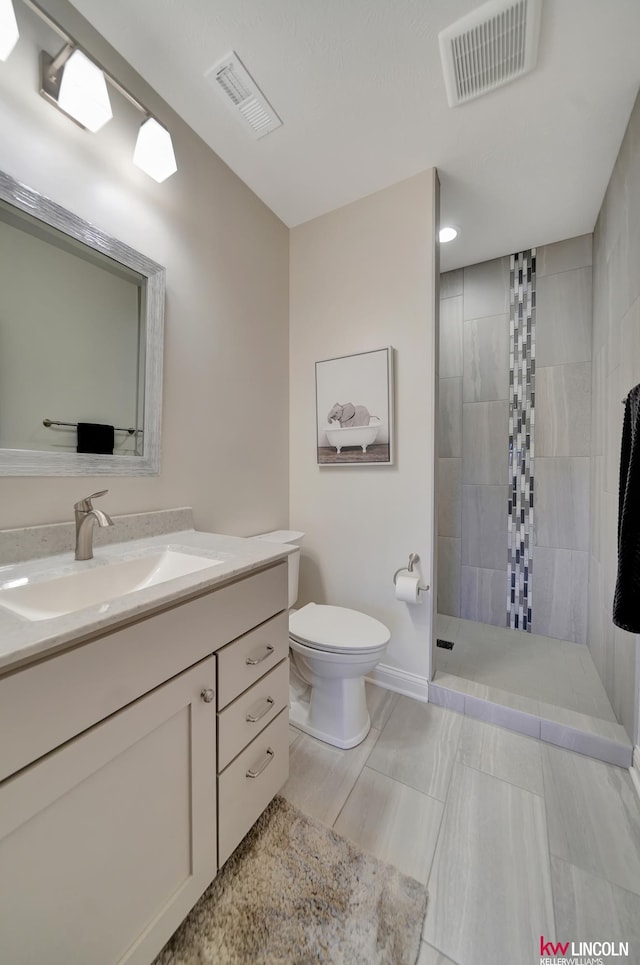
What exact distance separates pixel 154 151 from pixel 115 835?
1.90 m

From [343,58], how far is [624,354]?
1.52m

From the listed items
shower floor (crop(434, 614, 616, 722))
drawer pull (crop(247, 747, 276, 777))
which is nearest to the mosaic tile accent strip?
shower floor (crop(434, 614, 616, 722))

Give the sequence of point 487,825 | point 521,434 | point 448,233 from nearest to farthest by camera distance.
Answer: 1. point 487,825
2. point 448,233
3. point 521,434

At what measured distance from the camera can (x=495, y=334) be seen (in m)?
2.31

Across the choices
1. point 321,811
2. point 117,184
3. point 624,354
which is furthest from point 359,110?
point 321,811

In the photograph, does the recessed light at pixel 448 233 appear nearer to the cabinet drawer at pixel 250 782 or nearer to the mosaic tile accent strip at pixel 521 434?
the mosaic tile accent strip at pixel 521 434

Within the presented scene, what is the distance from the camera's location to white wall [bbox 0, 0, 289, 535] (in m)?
0.97

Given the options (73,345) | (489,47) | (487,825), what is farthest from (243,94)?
(487,825)

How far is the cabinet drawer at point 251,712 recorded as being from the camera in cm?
90

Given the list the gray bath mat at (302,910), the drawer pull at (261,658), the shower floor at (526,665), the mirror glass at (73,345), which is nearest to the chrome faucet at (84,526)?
the mirror glass at (73,345)

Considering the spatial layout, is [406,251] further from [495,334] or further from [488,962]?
[488,962]

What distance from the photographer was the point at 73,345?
1069 millimetres

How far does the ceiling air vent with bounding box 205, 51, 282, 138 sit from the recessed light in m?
1.08

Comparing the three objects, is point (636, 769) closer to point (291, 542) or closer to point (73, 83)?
point (291, 542)
